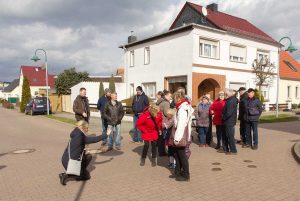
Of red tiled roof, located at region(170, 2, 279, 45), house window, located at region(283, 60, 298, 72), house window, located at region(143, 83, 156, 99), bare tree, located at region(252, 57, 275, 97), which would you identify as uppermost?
red tiled roof, located at region(170, 2, 279, 45)

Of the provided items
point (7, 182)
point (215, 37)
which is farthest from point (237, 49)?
point (7, 182)

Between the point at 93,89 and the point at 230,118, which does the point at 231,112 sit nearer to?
the point at 230,118

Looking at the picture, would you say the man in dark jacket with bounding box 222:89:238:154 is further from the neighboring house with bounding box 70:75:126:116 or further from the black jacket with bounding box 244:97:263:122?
the neighboring house with bounding box 70:75:126:116

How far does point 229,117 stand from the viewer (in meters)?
8.16

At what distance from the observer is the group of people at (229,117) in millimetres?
8195

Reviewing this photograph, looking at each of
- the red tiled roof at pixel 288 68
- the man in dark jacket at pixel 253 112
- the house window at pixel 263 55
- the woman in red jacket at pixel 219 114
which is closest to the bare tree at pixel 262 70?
the house window at pixel 263 55

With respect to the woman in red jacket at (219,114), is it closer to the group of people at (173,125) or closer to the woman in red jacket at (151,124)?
the group of people at (173,125)

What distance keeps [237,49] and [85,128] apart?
795 inches

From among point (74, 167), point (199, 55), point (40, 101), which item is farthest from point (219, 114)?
point (40, 101)

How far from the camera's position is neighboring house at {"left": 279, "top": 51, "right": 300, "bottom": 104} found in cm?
3052

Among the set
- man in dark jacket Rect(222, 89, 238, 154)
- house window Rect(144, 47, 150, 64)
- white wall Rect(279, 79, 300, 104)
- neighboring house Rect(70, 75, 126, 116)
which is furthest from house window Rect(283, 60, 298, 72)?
man in dark jacket Rect(222, 89, 238, 154)

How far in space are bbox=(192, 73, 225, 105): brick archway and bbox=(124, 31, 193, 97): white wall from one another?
17.6 inches

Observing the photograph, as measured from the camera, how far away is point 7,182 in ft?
19.2

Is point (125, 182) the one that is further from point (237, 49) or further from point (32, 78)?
point (32, 78)
